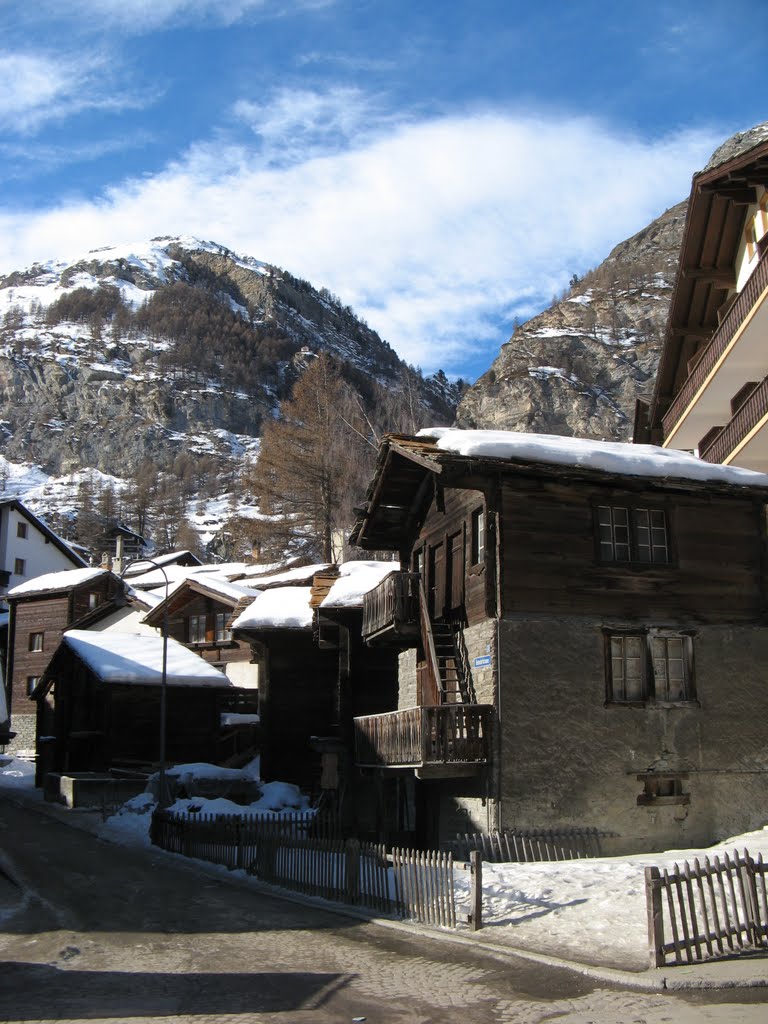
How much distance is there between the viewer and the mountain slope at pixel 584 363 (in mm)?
98812

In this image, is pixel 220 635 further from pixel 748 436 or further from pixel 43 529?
pixel 43 529

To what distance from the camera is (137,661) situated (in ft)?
130

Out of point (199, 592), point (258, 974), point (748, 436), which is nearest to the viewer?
point (258, 974)

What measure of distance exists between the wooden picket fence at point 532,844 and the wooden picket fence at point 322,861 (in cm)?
283

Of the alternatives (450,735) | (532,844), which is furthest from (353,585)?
(532,844)

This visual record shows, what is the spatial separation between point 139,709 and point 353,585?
1351 centimetres

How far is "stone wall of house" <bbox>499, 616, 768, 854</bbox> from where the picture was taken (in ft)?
66.3

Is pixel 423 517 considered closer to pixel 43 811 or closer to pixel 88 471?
pixel 43 811

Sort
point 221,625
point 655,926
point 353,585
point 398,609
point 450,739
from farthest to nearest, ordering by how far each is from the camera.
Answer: point 221,625
point 353,585
point 398,609
point 450,739
point 655,926

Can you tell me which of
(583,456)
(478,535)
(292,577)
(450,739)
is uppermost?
(292,577)

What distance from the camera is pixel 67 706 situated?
1678 inches

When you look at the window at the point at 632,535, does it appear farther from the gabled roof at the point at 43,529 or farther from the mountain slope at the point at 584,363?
the mountain slope at the point at 584,363

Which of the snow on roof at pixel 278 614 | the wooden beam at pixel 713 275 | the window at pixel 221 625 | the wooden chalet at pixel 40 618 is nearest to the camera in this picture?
the wooden beam at pixel 713 275

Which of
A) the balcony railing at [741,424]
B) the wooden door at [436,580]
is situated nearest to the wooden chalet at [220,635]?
the wooden door at [436,580]
